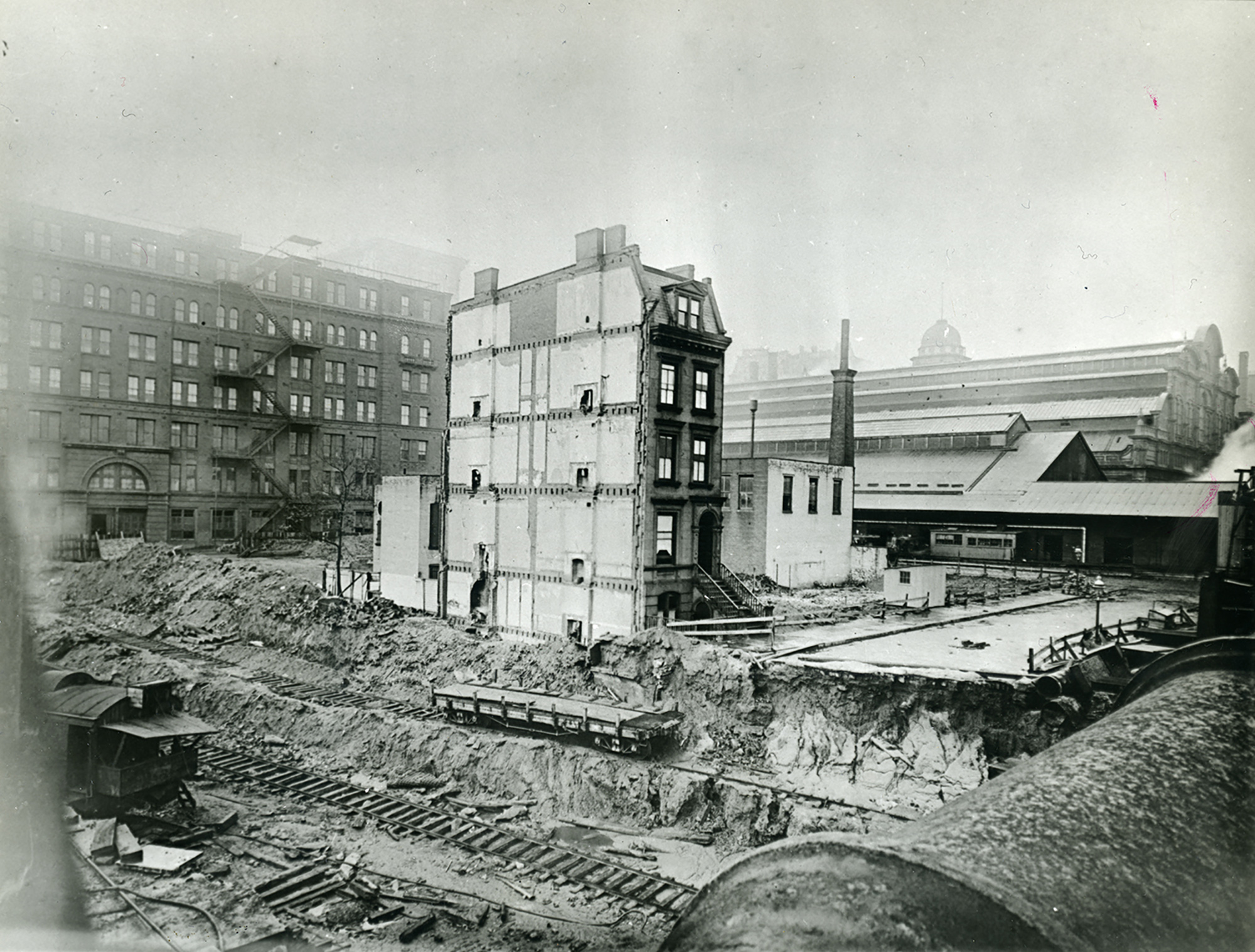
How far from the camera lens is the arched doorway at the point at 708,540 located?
28.3 m

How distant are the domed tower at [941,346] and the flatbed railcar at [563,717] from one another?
5961 centimetres

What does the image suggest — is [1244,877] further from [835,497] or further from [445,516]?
[835,497]

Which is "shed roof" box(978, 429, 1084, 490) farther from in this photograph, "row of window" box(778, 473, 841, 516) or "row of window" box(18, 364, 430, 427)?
"row of window" box(18, 364, 430, 427)

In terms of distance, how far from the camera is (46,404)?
38.2 metres

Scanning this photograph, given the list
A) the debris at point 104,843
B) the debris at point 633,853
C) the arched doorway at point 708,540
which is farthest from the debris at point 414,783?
the arched doorway at point 708,540

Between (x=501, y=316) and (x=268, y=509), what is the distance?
25932 millimetres

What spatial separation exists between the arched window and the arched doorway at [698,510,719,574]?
108ft

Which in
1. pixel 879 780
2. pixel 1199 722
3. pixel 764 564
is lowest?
pixel 879 780

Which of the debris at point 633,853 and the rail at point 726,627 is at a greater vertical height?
the rail at point 726,627

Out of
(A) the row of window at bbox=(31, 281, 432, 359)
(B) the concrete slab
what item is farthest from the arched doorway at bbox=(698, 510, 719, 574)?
(A) the row of window at bbox=(31, 281, 432, 359)

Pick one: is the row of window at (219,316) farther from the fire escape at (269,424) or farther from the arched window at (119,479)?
the arched window at (119,479)

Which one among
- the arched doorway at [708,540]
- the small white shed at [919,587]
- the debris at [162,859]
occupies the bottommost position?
the debris at [162,859]

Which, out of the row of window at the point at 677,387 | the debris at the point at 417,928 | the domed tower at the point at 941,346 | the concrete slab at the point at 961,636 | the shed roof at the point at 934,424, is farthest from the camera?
the domed tower at the point at 941,346

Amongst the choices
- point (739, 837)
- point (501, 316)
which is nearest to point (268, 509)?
point (501, 316)
